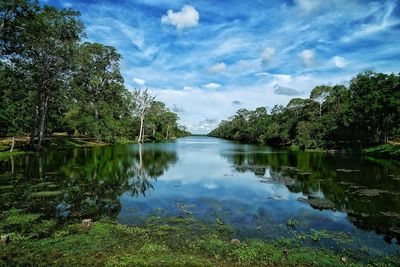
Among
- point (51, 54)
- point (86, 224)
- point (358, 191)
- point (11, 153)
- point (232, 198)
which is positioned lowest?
point (232, 198)

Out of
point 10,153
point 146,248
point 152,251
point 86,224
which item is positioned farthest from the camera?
point 10,153

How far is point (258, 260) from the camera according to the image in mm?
10320

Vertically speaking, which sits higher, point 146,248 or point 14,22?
point 14,22

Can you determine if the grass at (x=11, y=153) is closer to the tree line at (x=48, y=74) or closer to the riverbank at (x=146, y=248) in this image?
the tree line at (x=48, y=74)

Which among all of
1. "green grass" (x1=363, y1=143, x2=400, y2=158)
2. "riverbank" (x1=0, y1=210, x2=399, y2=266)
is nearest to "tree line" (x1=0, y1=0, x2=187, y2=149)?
"riverbank" (x1=0, y1=210, x2=399, y2=266)

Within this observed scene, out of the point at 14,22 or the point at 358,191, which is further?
the point at 14,22

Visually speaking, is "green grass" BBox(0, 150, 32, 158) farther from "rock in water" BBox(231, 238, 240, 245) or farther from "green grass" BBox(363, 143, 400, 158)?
"green grass" BBox(363, 143, 400, 158)

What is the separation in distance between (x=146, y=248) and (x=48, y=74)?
41.5 meters

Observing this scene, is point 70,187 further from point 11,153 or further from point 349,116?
point 349,116

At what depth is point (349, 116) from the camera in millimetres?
69250

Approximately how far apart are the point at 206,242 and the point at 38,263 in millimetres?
6164

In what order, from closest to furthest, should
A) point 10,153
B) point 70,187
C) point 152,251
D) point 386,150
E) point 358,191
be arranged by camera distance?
point 152,251
point 70,187
point 358,191
point 10,153
point 386,150

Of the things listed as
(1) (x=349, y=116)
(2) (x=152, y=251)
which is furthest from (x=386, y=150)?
(2) (x=152, y=251)

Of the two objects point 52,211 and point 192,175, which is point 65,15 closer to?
point 192,175
